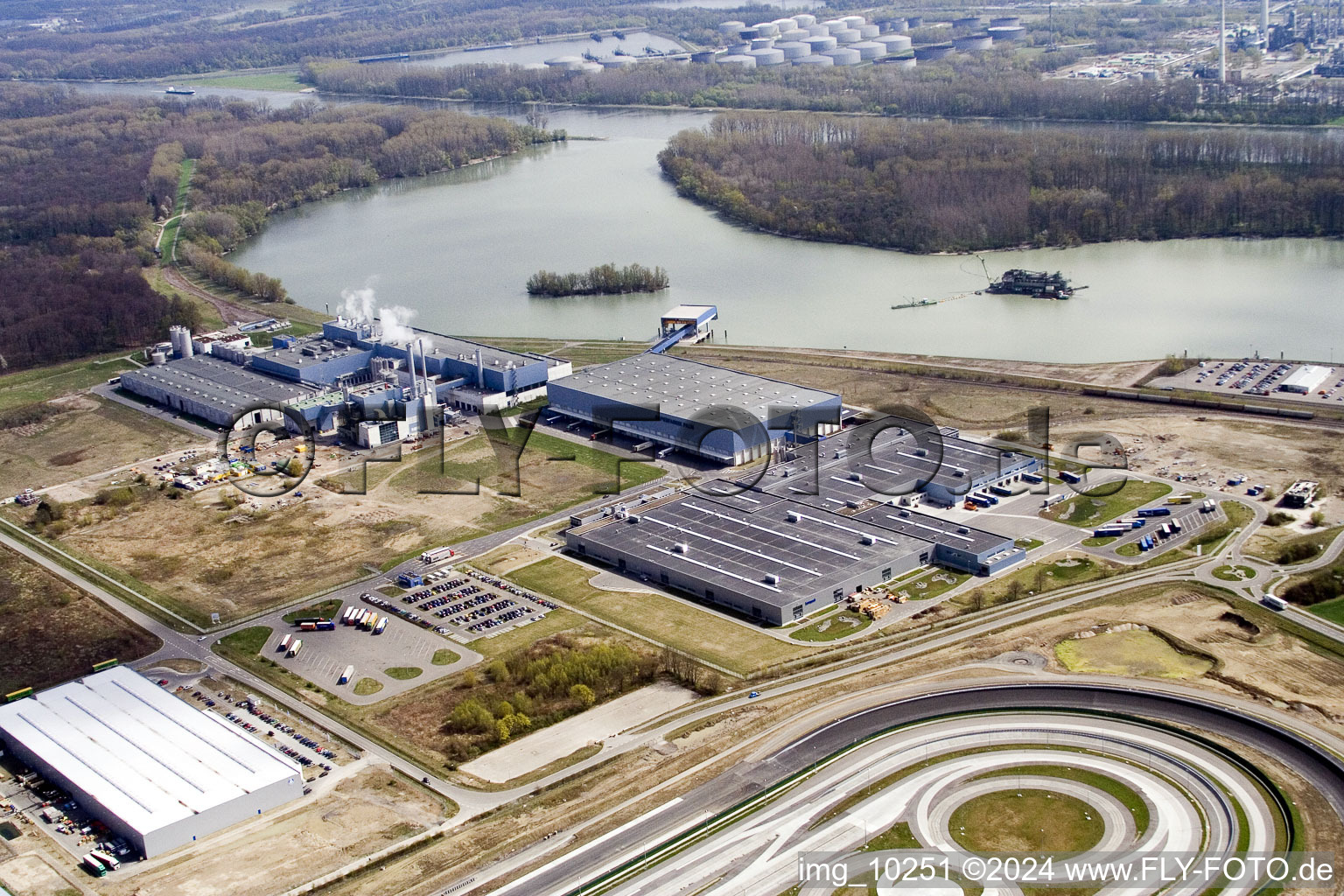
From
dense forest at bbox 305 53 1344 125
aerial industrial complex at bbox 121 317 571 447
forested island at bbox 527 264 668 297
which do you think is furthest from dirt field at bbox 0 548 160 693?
dense forest at bbox 305 53 1344 125

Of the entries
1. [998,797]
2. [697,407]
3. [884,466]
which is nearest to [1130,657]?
[998,797]

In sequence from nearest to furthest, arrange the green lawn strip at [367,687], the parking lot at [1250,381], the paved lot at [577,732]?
1. the paved lot at [577,732]
2. the green lawn strip at [367,687]
3. the parking lot at [1250,381]

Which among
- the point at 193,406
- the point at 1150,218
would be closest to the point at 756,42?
the point at 1150,218

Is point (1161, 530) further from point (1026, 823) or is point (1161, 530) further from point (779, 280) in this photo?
point (779, 280)

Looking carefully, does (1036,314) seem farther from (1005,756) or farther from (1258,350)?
(1005,756)

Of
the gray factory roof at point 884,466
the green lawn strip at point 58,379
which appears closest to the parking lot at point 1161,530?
the gray factory roof at point 884,466

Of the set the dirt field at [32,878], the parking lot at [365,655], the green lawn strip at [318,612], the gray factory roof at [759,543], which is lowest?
the dirt field at [32,878]

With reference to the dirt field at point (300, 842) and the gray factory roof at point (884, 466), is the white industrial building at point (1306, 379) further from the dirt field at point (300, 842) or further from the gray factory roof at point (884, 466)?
the dirt field at point (300, 842)
